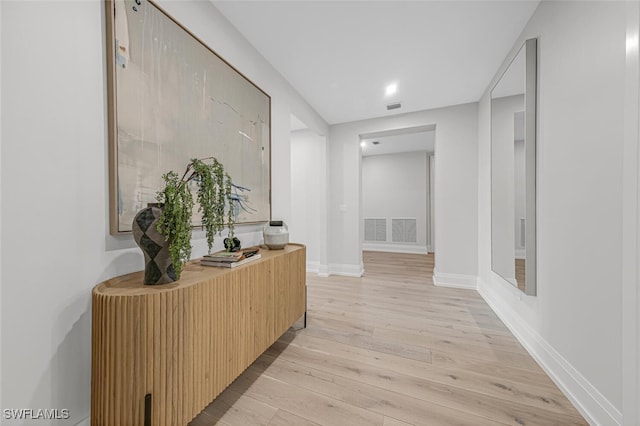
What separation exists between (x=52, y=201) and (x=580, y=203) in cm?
245

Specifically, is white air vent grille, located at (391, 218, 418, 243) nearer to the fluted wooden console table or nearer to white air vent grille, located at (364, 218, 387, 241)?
white air vent grille, located at (364, 218, 387, 241)

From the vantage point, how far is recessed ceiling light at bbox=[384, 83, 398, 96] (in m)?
2.71

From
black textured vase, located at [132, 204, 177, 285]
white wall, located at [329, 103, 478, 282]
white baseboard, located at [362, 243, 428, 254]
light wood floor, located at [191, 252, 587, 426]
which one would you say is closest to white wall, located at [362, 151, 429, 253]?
white baseboard, located at [362, 243, 428, 254]

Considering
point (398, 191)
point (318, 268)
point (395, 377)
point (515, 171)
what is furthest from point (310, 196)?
point (395, 377)

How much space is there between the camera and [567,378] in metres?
1.31

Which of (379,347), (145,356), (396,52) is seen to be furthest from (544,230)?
(145,356)

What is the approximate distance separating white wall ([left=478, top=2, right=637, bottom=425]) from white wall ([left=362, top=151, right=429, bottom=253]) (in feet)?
13.6

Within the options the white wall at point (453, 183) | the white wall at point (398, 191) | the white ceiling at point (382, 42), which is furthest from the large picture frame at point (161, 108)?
the white wall at point (398, 191)

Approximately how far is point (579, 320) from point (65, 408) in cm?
242

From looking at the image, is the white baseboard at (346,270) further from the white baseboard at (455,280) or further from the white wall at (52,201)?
the white wall at (52,201)

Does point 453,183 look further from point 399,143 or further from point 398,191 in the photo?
point 398,191

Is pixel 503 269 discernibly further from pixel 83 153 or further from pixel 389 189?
pixel 389 189

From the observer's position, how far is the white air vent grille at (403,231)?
5883 millimetres

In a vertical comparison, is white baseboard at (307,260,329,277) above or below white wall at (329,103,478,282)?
below
